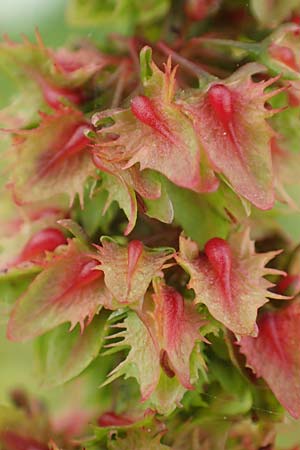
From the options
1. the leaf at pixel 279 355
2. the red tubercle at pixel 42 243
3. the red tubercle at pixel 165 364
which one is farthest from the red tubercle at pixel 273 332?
the red tubercle at pixel 42 243

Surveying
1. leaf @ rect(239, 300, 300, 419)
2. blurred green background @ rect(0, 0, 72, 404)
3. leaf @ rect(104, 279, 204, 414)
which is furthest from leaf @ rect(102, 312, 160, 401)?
blurred green background @ rect(0, 0, 72, 404)

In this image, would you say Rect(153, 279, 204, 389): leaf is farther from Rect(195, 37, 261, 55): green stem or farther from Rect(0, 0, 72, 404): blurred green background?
Rect(0, 0, 72, 404): blurred green background

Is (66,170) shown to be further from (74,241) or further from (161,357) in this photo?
(161,357)

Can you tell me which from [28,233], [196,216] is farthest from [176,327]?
[28,233]

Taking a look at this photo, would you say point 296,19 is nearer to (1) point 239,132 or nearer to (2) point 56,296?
(1) point 239,132

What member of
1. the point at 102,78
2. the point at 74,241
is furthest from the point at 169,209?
the point at 102,78

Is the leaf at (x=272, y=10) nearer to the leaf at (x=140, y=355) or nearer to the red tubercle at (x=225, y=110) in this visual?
the red tubercle at (x=225, y=110)
